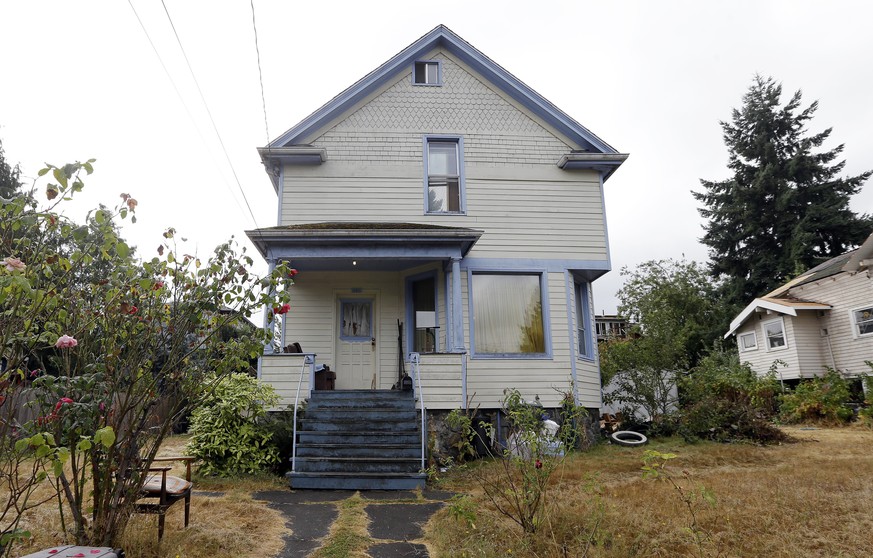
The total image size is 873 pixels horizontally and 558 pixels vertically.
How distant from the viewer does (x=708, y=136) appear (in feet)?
119

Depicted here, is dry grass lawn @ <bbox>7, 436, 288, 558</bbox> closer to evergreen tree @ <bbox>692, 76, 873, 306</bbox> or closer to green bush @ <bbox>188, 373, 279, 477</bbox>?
green bush @ <bbox>188, 373, 279, 477</bbox>

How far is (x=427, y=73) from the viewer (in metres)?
13.0

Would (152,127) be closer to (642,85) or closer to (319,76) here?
(319,76)

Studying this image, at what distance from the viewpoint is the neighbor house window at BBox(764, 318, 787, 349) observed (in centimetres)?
2045

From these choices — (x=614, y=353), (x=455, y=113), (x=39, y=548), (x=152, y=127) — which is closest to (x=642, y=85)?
(x=455, y=113)

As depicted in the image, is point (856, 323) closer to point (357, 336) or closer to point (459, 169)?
point (459, 169)

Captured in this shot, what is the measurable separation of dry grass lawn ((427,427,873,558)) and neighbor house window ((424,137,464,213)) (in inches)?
238

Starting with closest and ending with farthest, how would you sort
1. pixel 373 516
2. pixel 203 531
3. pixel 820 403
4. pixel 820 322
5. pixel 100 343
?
pixel 100 343 < pixel 203 531 < pixel 373 516 < pixel 820 403 < pixel 820 322

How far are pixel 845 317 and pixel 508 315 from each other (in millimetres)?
14338

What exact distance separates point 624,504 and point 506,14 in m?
7.50

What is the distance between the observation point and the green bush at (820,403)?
15.0 meters

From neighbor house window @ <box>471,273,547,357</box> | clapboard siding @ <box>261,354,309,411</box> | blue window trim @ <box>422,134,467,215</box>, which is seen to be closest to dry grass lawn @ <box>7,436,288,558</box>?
clapboard siding @ <box>261,354,309,411</box>

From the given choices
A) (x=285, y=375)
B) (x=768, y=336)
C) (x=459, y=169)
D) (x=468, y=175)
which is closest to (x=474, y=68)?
(x=459, y=169)

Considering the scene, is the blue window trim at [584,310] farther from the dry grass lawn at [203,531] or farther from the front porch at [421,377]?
the dry grass lawn at [203,531]
